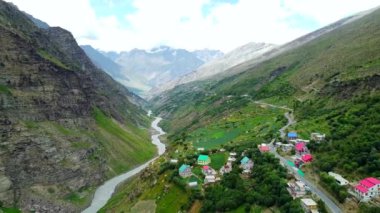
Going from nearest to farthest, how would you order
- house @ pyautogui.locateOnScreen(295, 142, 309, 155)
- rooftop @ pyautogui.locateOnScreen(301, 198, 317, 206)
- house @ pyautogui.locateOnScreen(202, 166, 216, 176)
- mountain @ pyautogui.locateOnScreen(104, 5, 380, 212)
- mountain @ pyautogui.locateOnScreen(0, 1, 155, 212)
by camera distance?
rooftop @ pyautogui.locateOnScreen(301, 198, 317, 206), mountain @ pyautogui.locateOnScreen(104, 5, 380, 212), house @ pyautogui.locateOnScreen(202, 166, 216, 176), house @ pyautogui.locateOnScreen(295, 142, 309, 155), mountain @ pyautogui.locateOnScreen(0, 1, 155, 212)

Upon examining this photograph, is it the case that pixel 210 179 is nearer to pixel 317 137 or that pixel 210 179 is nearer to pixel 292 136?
pixel 292 136

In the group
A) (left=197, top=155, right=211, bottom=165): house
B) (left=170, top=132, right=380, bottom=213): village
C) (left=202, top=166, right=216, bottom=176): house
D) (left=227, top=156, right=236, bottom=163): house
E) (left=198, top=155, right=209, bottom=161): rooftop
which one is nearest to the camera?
(left=170, top=132, right=380, bottom=213): village

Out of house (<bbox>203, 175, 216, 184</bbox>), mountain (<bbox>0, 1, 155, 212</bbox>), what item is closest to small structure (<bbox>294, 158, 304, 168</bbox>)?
house (<bbox>203, 175, 216, 184</bbox>)

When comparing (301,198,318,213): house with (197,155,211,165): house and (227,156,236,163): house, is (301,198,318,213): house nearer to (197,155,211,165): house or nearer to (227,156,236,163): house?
(227,156,236,163): house

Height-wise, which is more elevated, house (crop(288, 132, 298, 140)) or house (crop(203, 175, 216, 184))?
house (crop(203, 175, 216, 184))

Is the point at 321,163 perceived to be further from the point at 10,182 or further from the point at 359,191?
the point at 10,182

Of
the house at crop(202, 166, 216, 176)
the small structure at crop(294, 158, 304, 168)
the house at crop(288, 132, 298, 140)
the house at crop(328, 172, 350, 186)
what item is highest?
the house at crop(202, 166, 216, 176)

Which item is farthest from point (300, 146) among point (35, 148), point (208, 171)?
point (35, 148)

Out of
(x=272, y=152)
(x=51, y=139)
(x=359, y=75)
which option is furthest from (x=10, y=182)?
(x=359, y=75)

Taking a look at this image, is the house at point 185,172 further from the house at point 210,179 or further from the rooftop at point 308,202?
the rooftop at point 308,202

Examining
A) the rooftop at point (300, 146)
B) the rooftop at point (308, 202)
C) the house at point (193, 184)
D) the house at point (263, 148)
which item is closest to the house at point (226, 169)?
the house at point (193, 184)
